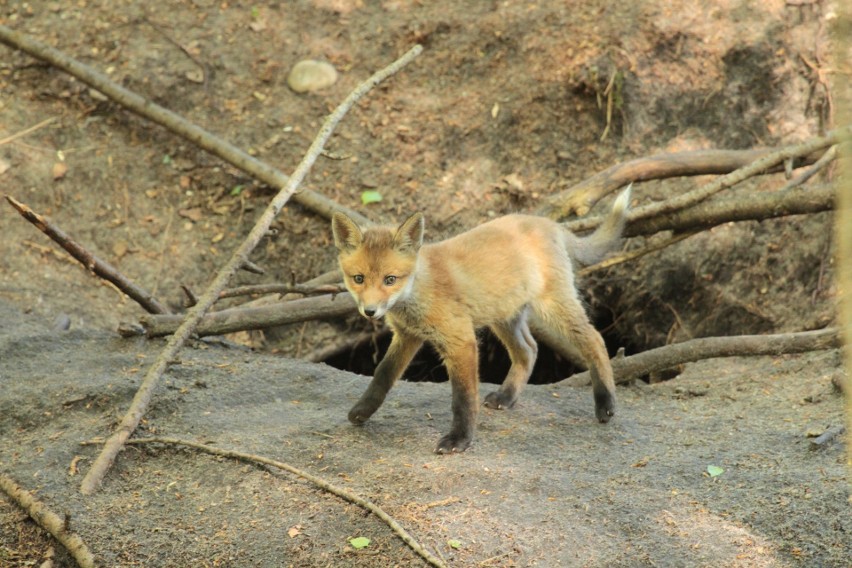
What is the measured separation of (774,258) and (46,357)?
5.89 m

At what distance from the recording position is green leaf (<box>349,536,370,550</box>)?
3570 mm

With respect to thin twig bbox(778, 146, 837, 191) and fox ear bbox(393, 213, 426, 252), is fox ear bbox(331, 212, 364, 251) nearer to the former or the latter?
fox ear bbox(393, 213, 426, 252)

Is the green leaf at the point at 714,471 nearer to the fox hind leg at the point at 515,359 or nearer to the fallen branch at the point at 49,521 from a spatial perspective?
the fox hind leg at the point at 515,359

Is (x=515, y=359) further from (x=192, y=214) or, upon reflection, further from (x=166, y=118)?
(x=166, y=118)

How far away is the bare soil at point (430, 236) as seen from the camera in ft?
12.4

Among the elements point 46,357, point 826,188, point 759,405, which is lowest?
point 46,357

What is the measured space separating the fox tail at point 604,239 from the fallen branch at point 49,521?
353 cm

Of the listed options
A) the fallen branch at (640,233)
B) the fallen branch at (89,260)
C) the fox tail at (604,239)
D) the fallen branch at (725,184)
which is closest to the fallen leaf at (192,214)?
the fallen branch at (89,260)

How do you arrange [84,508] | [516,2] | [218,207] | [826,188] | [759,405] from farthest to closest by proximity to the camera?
1. [516,2]
2. [218,207]
3. [826,188]
4. [759,405]
5. [84,508]

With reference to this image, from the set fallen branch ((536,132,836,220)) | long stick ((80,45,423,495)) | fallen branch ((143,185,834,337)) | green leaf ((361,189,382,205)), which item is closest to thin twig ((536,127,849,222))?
fallen branch ((536,132,836,220))

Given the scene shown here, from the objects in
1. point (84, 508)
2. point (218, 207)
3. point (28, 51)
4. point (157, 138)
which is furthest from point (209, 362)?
point (28, 51)

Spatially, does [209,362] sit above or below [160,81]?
below

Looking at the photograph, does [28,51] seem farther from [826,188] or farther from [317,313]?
[826,188]

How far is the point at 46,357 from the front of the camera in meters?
5.57
